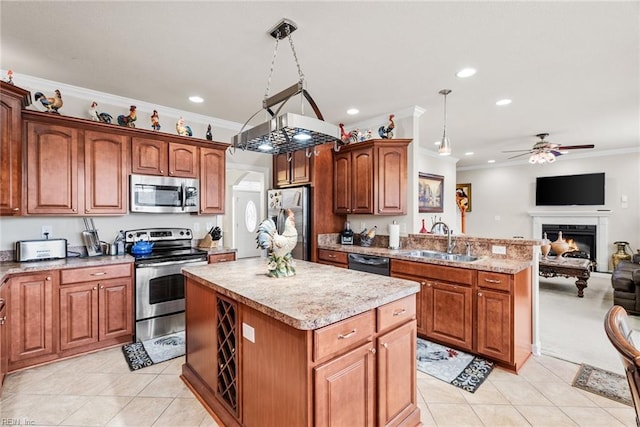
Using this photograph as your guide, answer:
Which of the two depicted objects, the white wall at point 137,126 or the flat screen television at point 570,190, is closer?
the white wall at point 137,126

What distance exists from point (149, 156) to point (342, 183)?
243 cm

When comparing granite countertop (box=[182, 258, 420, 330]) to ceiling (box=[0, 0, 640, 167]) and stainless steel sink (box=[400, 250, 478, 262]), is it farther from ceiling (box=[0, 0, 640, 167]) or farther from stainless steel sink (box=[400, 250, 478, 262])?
ceiling (box=[0, 0, 640, 167])

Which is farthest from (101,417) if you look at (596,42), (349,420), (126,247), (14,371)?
(596,42)

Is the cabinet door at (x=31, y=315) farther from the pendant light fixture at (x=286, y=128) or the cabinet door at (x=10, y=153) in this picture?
the pendant light fixture at (x=286, y=128)

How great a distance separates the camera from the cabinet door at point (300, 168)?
4.26 m

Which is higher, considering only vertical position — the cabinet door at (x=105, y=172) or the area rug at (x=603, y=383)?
the cabinet door at (x=105, y=172)

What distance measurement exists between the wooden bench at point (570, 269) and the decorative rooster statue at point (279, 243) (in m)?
4.57

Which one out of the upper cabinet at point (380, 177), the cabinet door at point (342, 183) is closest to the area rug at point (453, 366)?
the upper cabinet at point (380, 177)

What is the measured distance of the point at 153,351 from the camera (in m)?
2.97

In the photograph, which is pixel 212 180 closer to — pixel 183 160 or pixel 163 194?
pixel 183 160

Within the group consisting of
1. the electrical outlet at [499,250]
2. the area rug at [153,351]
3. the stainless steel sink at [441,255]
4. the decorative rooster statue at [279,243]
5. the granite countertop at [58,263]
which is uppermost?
the decorative rooster statue at [279,243]

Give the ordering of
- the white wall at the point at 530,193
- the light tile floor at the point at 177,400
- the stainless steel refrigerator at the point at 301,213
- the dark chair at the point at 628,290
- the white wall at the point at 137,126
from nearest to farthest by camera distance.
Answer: the light tile floor at the point at 177,400 < the white wall at the point at 137,126 < the dark chair at the point at 628,290 < the stainless steel refrigerator at the point at 301,213 < the white wall at the point at 530,193

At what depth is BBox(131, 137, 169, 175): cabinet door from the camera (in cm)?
345

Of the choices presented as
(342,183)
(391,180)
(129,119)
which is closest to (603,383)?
(391,180)
